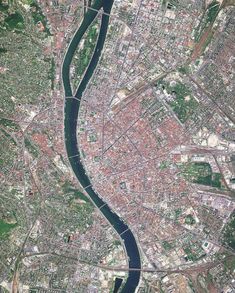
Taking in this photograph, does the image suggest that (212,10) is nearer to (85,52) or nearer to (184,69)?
(184,69)

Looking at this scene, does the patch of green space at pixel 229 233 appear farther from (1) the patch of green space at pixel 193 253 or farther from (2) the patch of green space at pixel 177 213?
(2) the patch of green space at pixel 177 213

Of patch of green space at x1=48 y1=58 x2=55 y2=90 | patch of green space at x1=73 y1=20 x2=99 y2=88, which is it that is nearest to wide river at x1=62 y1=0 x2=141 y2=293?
patch of green space at x1=73 y1=20 x2=99 y2=88

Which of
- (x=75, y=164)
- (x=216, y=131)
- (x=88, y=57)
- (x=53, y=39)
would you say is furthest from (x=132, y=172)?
(x=53, y=39)

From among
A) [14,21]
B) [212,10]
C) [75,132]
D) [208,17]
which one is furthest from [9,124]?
[212,10]

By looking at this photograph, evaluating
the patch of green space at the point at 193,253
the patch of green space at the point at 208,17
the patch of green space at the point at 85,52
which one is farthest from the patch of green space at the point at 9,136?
the patch of green space at the point at 208,17

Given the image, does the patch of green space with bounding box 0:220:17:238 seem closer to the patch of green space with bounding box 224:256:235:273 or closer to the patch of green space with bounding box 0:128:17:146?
the patch of green space with bounding box 0:128:17:146
